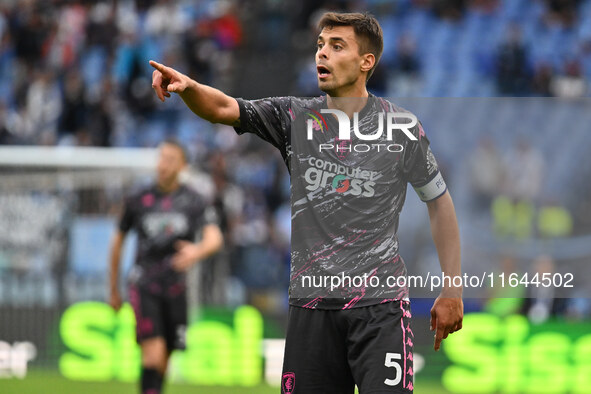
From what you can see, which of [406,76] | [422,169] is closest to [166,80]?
[422,169]

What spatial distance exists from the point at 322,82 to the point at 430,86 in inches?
423

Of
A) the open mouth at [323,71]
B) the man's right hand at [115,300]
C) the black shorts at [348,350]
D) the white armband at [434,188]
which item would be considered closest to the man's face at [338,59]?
the open mouth at [323,71]

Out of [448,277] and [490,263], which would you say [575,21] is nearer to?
[490,263]

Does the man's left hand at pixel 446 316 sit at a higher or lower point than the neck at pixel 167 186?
lower

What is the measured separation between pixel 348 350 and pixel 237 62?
1188cm

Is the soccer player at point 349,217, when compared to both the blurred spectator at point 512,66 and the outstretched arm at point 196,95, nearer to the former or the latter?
the outstretched arm at point 196,95

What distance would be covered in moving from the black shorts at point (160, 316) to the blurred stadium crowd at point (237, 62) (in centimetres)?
322

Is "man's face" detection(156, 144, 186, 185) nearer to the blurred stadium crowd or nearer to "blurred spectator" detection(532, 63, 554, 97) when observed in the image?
the blurred stadium crowd

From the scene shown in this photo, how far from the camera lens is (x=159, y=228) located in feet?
25.2

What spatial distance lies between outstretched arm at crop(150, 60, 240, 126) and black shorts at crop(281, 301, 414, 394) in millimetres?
902

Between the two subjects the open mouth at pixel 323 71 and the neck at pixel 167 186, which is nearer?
the open mouth at pixel 323 71

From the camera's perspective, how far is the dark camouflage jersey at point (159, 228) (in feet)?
25.0

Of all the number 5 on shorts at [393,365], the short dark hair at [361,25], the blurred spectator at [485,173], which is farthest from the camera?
the blurred spectator at [485,173]

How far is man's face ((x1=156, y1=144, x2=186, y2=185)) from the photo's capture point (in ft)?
25.6
